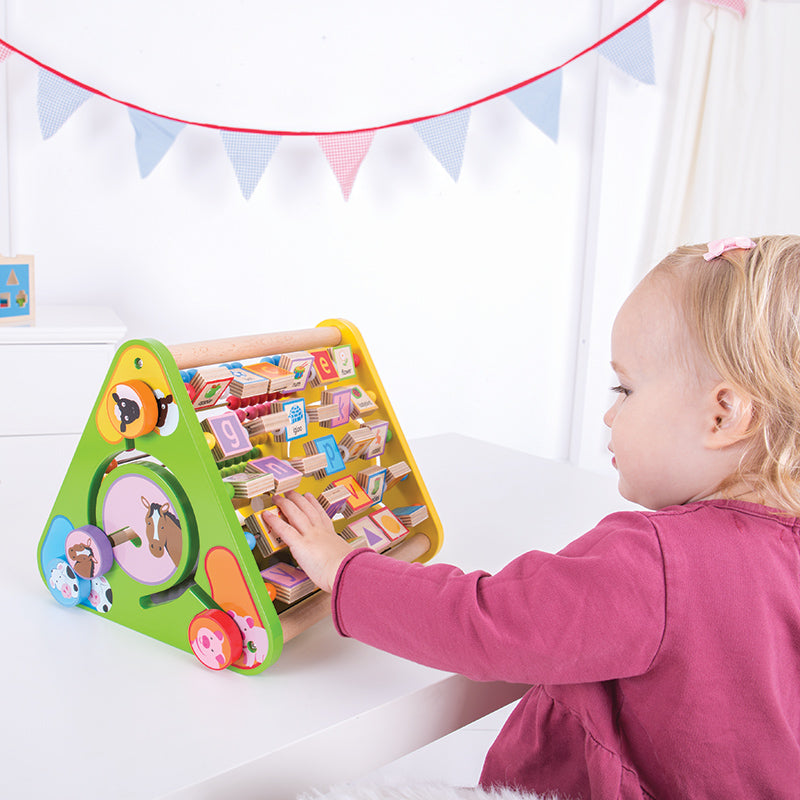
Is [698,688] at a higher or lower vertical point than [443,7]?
lower

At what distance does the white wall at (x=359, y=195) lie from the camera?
7.52 ft

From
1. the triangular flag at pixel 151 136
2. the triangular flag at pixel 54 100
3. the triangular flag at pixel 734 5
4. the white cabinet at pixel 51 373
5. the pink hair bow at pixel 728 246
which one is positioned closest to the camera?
the pink hair bow at pixel 728 246

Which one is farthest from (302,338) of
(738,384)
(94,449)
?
(738,384)

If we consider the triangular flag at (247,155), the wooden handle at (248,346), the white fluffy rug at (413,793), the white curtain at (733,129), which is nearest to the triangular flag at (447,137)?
the triangular flag at (247,155)

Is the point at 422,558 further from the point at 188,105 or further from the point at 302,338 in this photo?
the point at 188,105

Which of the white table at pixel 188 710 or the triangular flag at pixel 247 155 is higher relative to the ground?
the triangular flag at pixel 247 155

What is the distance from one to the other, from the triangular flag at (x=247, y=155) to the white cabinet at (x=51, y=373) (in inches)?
28.9

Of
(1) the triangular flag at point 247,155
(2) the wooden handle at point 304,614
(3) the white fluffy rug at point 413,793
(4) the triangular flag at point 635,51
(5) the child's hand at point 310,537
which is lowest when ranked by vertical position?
(3) the white fluffy rug at point 413,793

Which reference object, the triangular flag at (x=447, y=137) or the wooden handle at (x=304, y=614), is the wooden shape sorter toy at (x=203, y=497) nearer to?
the wooden handle at (x=304, y=614)

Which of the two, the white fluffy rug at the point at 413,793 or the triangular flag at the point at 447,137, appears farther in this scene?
the triangular flag at the point at 447,137

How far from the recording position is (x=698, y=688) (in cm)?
55

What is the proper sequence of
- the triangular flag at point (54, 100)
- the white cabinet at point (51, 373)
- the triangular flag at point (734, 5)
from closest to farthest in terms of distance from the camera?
the white cabinet at point (51, 373)
the triangular flag at point (54, 100)
the triangular flag at point (734, 5)

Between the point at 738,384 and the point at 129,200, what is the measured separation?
2.17 meters

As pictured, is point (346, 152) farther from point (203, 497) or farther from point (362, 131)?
point (203, 497)
